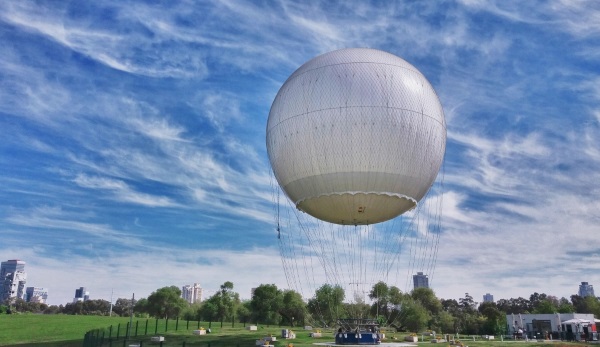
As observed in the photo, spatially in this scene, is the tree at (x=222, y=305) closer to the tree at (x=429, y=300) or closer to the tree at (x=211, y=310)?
the tree at (x=211, y=310)

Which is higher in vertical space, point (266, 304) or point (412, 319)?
point (266, 304)

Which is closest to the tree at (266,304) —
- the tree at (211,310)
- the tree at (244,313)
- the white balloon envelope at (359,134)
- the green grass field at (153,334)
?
the tree at (211,310)

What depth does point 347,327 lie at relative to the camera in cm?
2475

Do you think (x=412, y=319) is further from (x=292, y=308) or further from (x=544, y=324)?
(x=292, y=308)

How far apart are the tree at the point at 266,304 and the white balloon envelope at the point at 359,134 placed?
59.0 meters

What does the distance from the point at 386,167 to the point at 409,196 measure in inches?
122

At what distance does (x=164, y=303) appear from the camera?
104 meters

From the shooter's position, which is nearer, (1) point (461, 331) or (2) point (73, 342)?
(2) point (73, 342)

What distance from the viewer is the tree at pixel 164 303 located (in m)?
104

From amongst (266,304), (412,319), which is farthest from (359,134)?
(266,304)

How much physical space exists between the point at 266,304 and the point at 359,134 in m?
64.1

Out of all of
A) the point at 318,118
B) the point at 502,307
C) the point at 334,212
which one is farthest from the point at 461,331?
the point at 318,118

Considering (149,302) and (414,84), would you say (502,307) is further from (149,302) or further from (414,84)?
(414,84)

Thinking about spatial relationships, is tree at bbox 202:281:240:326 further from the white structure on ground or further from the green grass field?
the white structure on ground
